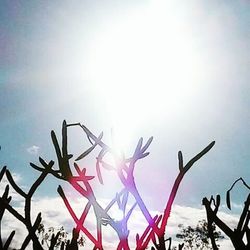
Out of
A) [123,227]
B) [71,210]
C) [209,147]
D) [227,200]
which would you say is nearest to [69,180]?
[71,210]

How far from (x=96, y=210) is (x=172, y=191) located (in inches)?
8.4

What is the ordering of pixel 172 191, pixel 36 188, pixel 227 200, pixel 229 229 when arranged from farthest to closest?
1. pixel 227 200
2. pixel 36 188
3. pixel 172 191
4. pixel 229 229

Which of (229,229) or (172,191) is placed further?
(172,191)

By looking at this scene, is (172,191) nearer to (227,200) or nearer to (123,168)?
(123,168)

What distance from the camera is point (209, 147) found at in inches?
41.4

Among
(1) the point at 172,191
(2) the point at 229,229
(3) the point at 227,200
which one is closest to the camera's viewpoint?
(2) the point at 229,229

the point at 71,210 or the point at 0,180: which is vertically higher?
the point at 0,180

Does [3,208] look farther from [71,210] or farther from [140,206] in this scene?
[140,206]

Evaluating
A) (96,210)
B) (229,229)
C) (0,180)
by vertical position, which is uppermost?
(0,180)

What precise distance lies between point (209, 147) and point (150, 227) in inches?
10.3

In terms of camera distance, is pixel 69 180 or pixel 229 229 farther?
pixel 69 180

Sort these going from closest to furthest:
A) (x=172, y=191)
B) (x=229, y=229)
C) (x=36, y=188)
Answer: (x=229, y=229) < (x=172, y=191) < (x=36, y=188)

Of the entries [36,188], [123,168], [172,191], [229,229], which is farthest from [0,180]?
[229,229]

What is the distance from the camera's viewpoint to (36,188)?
3.55ft
